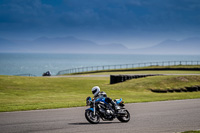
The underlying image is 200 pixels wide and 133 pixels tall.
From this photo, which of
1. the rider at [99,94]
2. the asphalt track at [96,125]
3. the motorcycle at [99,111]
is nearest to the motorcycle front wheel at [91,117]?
the motorcycle at [99,111]

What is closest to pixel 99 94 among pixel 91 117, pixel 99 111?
pixel 99 111

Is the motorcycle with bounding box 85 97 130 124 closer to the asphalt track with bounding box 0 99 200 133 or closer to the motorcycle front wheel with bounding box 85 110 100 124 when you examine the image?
the motorcycle front wheel with bounding box 85 110 100 124

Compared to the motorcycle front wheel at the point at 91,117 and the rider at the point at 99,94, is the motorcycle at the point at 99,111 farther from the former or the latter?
the rider at the point at 99,94

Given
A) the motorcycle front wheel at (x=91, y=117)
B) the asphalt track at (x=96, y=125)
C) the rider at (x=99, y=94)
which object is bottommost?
the asphalt track at (x=96, y=125)

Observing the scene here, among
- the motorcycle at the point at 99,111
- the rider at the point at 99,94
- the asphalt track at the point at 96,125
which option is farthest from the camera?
the rider at the point at 99,94

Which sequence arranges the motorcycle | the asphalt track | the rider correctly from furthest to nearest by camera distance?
the rider < the motorcycle < the asphalt track

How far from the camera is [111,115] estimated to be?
488 inches

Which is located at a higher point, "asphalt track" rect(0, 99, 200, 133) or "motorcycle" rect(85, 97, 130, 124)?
"motorcycle" rect(85, 97, 130, 124)

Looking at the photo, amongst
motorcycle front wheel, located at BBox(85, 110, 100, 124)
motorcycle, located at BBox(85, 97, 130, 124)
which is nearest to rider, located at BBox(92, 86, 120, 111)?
motorcycle, located at BBox(85, 97, 130, 124)

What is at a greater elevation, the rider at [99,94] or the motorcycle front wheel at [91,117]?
the rider at [99,94]

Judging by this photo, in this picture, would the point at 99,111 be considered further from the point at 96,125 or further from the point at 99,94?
the point at 99,94

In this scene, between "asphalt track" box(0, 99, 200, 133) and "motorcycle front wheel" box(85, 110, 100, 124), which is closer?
"asphalt track" box(0, 99, 200, 133)

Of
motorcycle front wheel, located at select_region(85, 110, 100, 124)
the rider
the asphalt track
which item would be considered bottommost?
the asphalt track

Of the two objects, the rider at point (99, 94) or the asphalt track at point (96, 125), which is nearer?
the asphalt track at point (96, 125)
